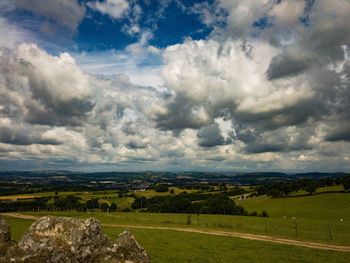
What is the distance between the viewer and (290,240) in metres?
42.6

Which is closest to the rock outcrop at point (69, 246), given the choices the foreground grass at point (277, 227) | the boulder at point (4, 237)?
the boulder at point (4, 237)

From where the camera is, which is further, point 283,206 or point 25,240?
point 283,206

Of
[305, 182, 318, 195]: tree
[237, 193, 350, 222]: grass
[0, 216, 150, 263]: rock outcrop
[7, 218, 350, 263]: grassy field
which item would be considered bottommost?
[237, 193, 350, 222]: grass

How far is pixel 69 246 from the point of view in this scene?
1052 centimetres

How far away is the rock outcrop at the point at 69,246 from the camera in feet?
33.6

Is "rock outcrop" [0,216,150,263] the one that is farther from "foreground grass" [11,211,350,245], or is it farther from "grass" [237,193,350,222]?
"grass" [237,193,350,222]

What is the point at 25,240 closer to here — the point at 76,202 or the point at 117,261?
the point at 117,261

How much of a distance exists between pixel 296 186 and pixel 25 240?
148686 millimetres

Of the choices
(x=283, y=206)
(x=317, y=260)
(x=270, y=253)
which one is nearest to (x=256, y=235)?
(x=270, y=253)

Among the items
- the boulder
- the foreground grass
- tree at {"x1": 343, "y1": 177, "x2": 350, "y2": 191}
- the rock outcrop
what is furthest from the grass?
the boulder

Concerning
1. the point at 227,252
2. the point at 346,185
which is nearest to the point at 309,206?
the point at 346,185

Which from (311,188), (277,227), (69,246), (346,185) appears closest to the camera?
(69,246)

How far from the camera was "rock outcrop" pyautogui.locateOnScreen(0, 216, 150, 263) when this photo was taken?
10250 mm

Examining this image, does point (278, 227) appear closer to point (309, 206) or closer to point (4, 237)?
point (309, 206)
